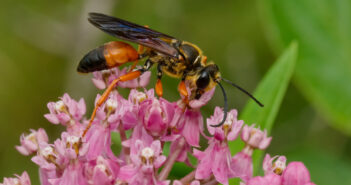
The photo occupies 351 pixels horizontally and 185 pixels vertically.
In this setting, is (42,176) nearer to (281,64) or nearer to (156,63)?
(156,63)

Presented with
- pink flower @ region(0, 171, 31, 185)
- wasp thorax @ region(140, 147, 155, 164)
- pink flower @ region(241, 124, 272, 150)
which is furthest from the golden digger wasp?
pink flower @ region(0, 171, 31, 185)

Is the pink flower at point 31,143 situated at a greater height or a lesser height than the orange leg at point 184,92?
lesser

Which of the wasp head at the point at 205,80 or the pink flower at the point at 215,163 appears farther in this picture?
the wasp head at the point at 205,80

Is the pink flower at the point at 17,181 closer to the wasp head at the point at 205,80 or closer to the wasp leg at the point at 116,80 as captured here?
the wasp leg at the point at 116,80

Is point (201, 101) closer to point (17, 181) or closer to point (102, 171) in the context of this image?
point (102, 171)

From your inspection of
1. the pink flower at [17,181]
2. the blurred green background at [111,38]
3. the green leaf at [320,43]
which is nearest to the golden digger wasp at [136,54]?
the pink flower at [17,181]

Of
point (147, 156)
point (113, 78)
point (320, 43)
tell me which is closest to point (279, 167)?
point (147, 156)
